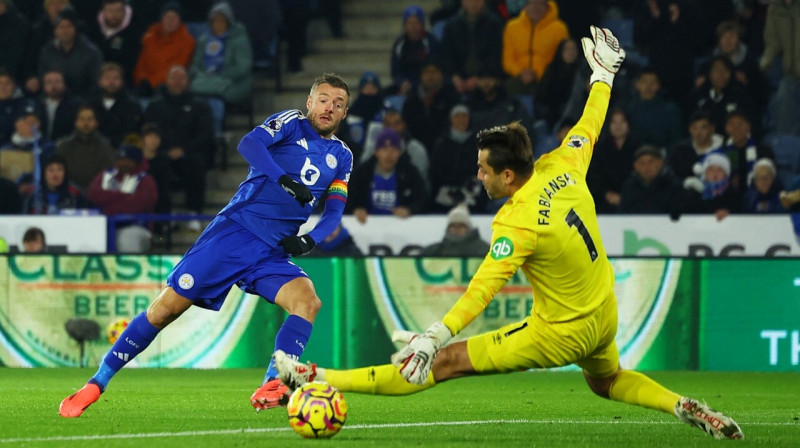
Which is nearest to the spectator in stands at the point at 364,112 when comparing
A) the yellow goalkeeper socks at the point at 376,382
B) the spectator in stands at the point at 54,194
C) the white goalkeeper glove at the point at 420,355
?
the spectator in stands at the point at 54,194

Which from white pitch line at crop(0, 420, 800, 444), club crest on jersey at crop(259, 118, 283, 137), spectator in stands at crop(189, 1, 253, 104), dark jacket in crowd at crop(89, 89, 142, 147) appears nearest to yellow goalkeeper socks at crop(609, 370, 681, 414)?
white pitch line at crop(0, 420, 800, 444)

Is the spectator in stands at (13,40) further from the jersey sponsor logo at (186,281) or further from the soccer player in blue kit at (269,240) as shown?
the jersey sponsor logo at (186,281)

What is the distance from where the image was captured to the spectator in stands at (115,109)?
16719 mm

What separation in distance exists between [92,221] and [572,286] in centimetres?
880

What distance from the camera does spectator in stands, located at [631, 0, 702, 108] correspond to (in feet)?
53.0

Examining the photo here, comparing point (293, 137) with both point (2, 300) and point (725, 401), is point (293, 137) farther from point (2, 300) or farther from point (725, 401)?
point (2, 300)

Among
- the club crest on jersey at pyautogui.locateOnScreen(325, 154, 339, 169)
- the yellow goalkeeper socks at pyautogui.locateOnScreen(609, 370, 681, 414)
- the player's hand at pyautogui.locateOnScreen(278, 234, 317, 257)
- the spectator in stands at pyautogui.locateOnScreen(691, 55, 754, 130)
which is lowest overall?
the yellow goalkeeper socks at pyautogui.locateOnScreen(609, 370, 681, 414)

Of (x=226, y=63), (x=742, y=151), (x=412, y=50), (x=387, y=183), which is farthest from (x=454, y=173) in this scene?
(x=226, y=63)

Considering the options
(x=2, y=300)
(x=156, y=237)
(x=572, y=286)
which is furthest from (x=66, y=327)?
(x=572, y=286)

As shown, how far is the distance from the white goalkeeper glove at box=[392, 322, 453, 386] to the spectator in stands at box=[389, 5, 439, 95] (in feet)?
35.7

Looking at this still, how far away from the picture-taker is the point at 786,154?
1507 cm

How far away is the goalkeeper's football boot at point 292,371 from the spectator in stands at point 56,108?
424 inches

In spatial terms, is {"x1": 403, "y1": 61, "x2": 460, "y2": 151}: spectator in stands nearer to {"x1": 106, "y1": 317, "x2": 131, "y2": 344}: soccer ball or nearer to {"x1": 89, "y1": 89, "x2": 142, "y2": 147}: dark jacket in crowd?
{"x1": 89, "y1": 89, "x2": 142, "y2": 147}: dark jacket in crowd

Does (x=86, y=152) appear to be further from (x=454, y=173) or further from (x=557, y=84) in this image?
(x=557, y=84)
